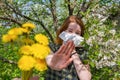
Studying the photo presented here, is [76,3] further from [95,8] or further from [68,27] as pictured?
[68,27]

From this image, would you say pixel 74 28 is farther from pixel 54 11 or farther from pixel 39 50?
pixel 54 11

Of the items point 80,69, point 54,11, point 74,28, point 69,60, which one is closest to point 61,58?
point 69,60

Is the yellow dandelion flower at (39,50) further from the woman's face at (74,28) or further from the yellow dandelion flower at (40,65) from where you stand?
the woman's face at (74,28)

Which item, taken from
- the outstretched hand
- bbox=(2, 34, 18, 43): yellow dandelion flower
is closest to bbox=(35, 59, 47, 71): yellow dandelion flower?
bbox=(2, 34, 18, 43): yellow dandelion flower

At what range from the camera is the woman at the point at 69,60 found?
7.30ft

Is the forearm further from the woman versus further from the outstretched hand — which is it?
the outstretched hand

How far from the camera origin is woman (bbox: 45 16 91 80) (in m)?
2.22

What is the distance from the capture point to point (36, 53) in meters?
1.34

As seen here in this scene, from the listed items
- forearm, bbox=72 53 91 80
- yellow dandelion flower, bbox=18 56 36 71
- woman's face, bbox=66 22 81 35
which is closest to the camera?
yellow dandelion flower, bbox=18 56 36 71

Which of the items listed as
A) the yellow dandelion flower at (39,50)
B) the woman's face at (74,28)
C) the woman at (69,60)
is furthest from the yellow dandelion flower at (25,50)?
the woman's face at (74,28)

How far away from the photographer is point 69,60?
2.41 metres

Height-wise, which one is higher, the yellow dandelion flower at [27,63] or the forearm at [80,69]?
the forearm at [80,69]

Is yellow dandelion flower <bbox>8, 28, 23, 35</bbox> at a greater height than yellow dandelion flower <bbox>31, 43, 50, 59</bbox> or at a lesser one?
greater

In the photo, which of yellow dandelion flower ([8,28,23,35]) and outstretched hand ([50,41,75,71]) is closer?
yellow dandelion flower ([8,28,23,35])
